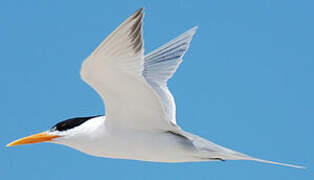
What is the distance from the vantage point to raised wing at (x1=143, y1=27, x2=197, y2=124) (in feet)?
17.4

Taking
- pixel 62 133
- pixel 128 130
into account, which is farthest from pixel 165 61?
pixel 62 133

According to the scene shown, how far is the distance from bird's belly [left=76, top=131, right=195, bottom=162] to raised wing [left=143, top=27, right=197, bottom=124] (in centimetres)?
99

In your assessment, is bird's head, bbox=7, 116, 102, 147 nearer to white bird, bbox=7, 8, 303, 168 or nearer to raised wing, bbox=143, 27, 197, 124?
white bird, bbox=7, 8, 303, 168

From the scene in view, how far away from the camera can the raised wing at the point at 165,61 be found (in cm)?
531

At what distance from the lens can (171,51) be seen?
556cm

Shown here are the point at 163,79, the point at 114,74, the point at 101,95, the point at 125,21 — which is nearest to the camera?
the point at 125,21

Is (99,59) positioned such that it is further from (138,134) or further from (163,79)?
(163,79)

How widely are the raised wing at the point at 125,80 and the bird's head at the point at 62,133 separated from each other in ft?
0.85

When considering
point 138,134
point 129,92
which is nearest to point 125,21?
point 129,92

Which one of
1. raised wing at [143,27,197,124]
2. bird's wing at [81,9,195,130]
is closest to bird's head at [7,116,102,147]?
bird's wing at [81,9,195,130]

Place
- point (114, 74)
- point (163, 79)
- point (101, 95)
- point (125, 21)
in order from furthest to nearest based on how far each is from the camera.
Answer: point (163, 79) < point (101, 95) < point (114, 74) < point (125, 21)

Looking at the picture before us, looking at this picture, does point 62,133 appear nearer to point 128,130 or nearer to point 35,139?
point 35,139

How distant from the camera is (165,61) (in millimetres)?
5520

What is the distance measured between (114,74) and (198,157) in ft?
3.41
